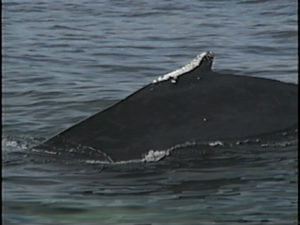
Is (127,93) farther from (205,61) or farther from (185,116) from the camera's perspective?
(185,116)

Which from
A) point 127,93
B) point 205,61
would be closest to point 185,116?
point 205,61

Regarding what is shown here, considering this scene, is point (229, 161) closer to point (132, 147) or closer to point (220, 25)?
point (132, 147)

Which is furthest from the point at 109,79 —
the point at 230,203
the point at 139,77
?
the point at 230,203

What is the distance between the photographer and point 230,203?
7484 millimetres

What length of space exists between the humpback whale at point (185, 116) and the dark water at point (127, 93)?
17 cm

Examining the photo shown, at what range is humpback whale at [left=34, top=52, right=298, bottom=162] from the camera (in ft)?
26.3

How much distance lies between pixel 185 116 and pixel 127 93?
497 centimetres

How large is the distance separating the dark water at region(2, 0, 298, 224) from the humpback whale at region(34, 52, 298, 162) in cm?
17

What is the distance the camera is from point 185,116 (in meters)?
8.10

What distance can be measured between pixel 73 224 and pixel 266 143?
201cm

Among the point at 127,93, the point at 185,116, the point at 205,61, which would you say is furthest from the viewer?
the point at 127,93

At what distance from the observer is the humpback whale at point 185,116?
8.01 metres

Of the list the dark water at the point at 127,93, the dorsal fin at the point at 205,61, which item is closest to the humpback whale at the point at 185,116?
the dorsal fin at the point at 205,61

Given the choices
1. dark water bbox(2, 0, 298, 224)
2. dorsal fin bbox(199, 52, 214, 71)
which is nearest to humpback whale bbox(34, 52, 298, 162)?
dorsal fin bbox(199, 52, 214, 71)
